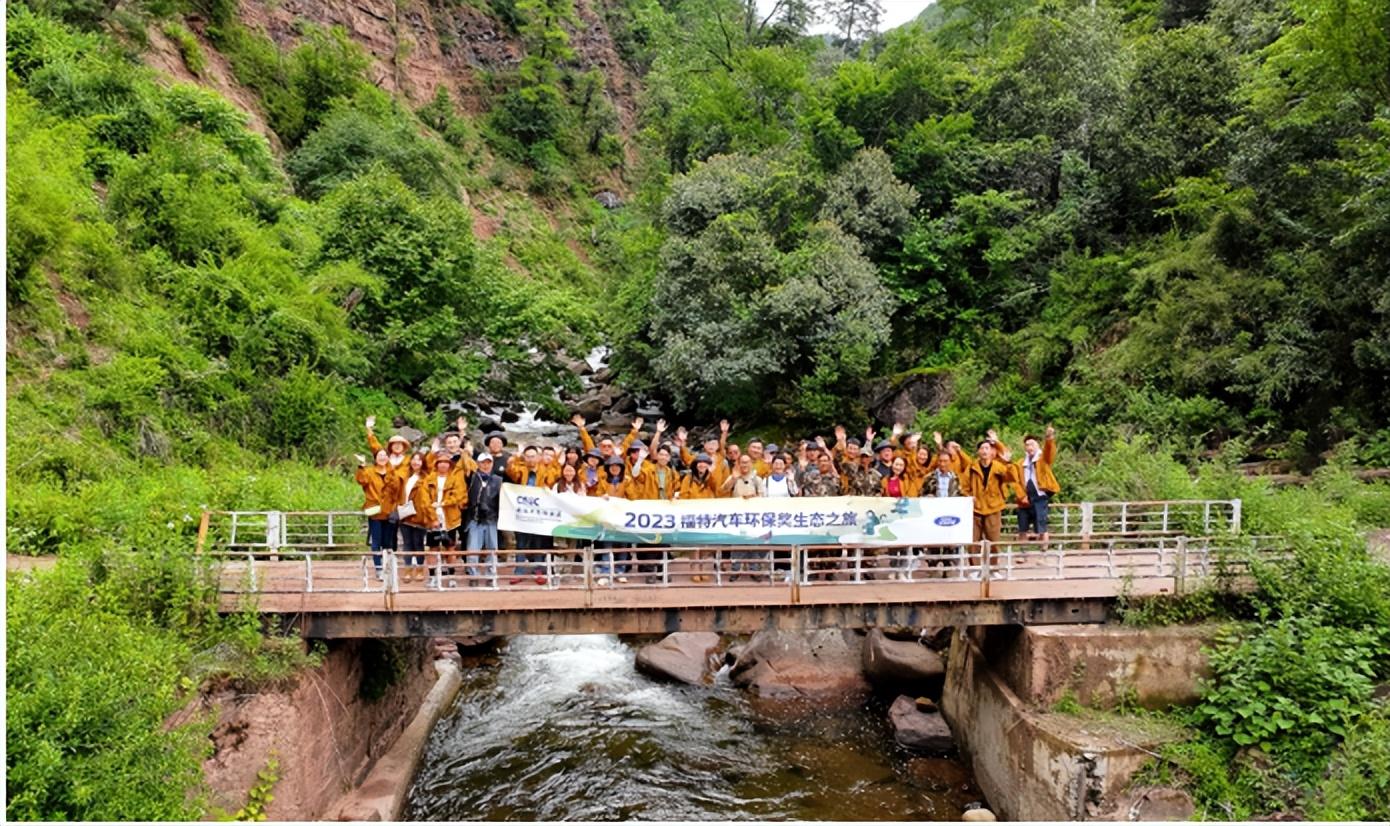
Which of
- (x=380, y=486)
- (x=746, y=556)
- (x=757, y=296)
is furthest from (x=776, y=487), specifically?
(x=757, y=296)

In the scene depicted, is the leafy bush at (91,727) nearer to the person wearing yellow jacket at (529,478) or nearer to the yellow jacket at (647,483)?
the person wearing yellow jacket at (529,478)

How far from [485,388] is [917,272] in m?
15.6

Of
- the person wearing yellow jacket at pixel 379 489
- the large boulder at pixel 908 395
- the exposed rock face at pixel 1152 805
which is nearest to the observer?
the exposed rock face at pixel 1152 805

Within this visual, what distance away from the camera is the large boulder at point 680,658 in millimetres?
16734

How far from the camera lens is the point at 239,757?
9453mm

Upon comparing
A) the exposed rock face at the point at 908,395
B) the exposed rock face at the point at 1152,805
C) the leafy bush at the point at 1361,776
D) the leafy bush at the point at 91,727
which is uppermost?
the exposed rock face at the point at 908,395

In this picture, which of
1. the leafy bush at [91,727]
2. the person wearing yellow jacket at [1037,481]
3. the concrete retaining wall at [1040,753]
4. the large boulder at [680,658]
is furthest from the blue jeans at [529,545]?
the person wearing yellow jacket at [1037,481]

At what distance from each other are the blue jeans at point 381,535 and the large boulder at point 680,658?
22.8 feet

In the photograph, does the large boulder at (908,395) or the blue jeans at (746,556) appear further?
the large boulder at (908,395)

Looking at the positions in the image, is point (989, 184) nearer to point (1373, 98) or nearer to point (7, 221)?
point (1373, 98)

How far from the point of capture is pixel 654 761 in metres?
13.5

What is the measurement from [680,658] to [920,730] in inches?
209

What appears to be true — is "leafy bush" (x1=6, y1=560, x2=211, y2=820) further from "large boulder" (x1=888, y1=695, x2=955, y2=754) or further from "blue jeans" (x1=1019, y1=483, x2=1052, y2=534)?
"blue jeans" (x1=1019, y1=483, x2=1052, y2=534)

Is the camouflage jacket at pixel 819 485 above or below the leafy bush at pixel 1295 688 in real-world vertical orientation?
above
